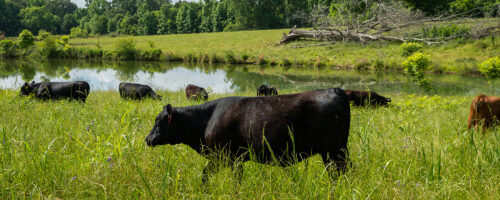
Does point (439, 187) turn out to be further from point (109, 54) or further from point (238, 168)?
point (109, 54)

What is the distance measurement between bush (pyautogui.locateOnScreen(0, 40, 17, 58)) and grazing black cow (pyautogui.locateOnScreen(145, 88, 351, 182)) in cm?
4694

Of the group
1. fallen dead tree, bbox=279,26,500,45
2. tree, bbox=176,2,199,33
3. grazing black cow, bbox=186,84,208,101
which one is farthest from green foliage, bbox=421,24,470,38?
tree, bbox=176,2,199,33

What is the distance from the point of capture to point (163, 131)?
10.7 ft

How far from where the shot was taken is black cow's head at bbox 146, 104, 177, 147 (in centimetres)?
325

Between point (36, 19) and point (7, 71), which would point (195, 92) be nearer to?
point (7, 71)

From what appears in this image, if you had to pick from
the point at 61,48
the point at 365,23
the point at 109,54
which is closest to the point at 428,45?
the point at 365,23

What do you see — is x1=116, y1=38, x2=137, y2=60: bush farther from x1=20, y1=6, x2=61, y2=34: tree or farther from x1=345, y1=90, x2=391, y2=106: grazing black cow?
x1=20, y1=6, x2=61, y2=34: tree

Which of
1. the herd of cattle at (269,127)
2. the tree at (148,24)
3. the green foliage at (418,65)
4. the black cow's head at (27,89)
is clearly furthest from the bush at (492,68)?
the tree at (148,24)

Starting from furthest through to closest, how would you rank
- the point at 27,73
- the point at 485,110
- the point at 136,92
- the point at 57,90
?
the point at 27,73 → the point at 136,92 → the point at 57,90 → the point at 485,110

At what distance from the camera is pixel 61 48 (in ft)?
134

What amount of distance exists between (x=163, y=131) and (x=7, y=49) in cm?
4716

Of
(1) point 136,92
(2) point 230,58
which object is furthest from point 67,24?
(1) point 136,92

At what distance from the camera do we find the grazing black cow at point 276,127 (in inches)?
111

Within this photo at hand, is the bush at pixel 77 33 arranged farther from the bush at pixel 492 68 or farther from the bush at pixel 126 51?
the bush at pixel 492 68
